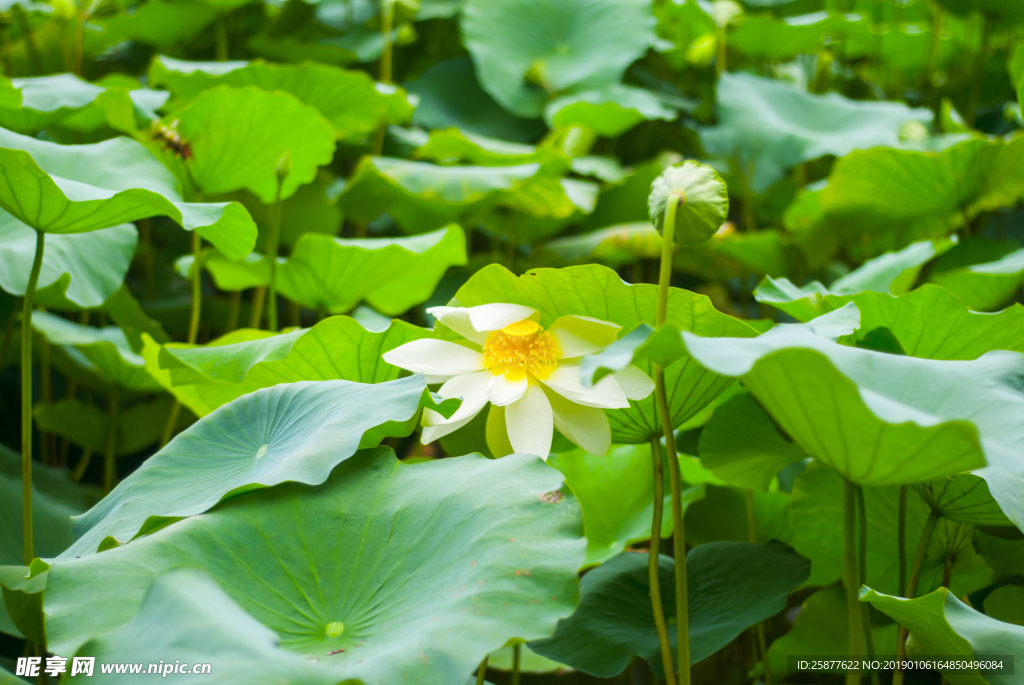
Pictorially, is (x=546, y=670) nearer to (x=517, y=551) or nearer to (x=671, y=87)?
(x=517, y=551)

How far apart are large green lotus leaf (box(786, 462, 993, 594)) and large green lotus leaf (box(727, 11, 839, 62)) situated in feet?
3.76

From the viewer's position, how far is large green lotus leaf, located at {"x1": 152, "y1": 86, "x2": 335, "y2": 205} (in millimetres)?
940

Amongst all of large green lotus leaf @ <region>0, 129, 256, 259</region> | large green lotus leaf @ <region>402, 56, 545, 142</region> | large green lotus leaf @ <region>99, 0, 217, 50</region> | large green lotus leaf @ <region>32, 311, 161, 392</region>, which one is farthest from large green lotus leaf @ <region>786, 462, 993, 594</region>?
large green lotus leaf @ <region>99, 0, 217, 50</region>

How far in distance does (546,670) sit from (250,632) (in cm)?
59

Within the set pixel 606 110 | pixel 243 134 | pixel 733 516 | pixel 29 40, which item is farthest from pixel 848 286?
pixel 29 40

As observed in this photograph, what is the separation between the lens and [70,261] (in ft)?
2.65

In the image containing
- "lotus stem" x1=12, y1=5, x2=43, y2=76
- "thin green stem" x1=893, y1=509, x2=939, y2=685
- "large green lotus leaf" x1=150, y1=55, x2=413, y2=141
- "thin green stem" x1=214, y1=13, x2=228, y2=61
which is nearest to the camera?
"thin green stem" x1=893, y1=509, x2=939, y2=685

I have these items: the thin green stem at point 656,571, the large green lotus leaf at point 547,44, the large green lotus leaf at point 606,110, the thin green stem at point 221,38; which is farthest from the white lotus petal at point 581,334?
the thin green stem at point 221,38

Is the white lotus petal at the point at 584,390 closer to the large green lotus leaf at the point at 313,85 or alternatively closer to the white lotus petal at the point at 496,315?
the white lotus petal at the point at 496,315

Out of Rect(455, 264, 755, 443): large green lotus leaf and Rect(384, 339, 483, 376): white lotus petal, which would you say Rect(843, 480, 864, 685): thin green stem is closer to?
Rect(455, 264, 755, 443): large green lotus leaf

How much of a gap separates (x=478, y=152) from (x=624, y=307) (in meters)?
0.73

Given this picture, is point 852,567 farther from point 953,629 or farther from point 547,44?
point 547,44

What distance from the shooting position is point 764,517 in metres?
0.78

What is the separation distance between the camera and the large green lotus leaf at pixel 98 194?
565 mm
